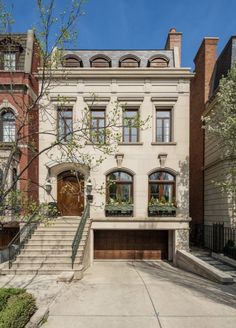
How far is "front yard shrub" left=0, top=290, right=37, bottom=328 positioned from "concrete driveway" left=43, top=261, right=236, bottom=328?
65cm

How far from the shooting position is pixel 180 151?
49.1ft

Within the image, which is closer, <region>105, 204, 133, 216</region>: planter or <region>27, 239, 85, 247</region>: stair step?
<region>27, 239, 85, 247</region>: stair step

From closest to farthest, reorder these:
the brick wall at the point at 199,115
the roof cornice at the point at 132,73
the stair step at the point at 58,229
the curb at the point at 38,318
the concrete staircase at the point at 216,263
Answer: the curb at the point at 38,318 → the concrete staircase at the point at 216,263 → the stair step at the point at 58,229 → the roof cornice at the point at 132,73 → the brick wall at the point at 199,115

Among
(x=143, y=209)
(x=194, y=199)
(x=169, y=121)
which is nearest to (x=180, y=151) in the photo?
(x=169, y=121)

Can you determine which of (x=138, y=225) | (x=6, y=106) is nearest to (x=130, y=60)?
(x=6, y=106)

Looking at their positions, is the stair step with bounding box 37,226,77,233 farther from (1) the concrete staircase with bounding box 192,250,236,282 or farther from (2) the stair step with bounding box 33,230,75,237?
(1) the concrete staircase with bounding box 192,250,236,282

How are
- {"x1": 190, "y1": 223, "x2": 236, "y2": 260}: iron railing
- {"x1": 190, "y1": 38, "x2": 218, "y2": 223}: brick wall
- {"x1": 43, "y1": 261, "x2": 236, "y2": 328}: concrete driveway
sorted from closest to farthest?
{"x1": 43, "y1": 261, "x2": 236, "y2": 328}: concrete driveway < {"x1": 190, "y1": 223, "x2": 236, "y2": 260}: iron railing < {"x1": 190, "y1": 38, "x2": 218, "y2": 223}: brick wall

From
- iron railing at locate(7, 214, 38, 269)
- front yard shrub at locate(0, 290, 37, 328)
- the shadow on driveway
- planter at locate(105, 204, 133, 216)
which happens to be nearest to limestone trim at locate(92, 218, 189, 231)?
planter at locate(105, 204, 133, 216)

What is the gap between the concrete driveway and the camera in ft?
20.6

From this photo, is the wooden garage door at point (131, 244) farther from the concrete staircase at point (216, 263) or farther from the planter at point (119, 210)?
the concrete staircase at point (216, 263)

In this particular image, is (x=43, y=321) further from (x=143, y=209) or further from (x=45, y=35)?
(x=143, y=209)

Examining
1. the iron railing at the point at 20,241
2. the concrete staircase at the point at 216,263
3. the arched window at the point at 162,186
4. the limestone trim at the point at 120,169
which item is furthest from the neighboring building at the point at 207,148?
the iron railing at the point at 20,241

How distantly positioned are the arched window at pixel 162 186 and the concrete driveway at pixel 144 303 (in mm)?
4811

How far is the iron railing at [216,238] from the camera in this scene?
13.3 m
